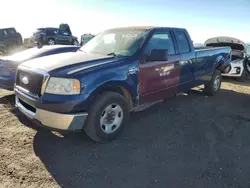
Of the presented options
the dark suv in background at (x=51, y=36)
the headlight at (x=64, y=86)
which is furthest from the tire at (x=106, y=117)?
the dark suv in background at (x=51, y=36)

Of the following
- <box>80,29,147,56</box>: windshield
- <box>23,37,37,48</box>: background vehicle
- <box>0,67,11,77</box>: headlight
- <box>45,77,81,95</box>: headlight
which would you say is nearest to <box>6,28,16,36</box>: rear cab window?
<box>23,37,37,48</box>: background vehicle

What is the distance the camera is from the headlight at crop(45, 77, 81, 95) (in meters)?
3.29

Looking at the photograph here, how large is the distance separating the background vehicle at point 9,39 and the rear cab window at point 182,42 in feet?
48.2

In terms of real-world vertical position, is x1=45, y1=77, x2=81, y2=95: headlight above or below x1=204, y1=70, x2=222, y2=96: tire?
above

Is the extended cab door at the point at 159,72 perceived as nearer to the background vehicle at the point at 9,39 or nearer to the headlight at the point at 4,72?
the headlight at the point at 4,72

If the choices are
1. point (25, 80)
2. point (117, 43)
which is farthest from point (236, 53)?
point (25, 80)

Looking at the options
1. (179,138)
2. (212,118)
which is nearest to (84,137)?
(179,138)

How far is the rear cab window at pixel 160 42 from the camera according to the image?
14.4 feet

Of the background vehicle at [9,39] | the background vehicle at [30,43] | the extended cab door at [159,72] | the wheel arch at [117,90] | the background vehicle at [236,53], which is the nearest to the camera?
the wheel arch at [117,90]

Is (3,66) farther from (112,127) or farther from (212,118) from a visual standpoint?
(212,118)

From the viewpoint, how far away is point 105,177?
117 inches

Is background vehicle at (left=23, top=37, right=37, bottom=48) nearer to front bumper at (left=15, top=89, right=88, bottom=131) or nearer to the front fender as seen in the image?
the front fender

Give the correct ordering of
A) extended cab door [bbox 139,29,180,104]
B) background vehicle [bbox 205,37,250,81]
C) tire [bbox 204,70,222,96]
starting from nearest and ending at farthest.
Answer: extended cab door [bbox 139,29,180,104]
tire [bbox 204,70,222,96]
background vehicle [bbox 205,37,250,81]

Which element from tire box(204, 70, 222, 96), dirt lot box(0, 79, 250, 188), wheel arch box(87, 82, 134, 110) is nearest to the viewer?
dirt lot box(0, 79, 250, 188)
